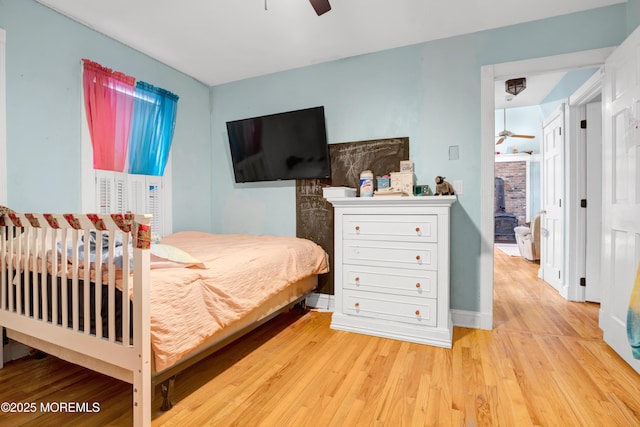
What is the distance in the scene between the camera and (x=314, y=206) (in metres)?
3.10

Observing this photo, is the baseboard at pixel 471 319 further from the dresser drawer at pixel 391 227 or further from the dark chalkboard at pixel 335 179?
the dark chalkboard at pixel 335 179

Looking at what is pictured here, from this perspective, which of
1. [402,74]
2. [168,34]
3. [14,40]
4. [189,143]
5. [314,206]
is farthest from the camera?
[189,143]

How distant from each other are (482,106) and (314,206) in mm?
1693

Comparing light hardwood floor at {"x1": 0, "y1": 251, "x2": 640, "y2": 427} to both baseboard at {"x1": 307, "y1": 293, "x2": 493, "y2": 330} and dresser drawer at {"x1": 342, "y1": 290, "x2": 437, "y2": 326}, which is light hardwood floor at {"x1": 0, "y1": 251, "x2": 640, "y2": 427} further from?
dresser drawer at {"x1": 342, "y1": 290, "x2": 437, "y2": 326}

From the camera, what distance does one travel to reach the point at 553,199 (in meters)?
3.69

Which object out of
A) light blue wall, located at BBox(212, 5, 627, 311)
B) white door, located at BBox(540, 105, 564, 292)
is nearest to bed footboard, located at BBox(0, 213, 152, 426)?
light blue wall, located at BBox(212, 5, 627, 311)

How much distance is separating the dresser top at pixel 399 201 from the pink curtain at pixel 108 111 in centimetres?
184

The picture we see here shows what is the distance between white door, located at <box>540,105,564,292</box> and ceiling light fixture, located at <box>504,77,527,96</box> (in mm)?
544

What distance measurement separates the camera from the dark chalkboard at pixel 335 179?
2.82m

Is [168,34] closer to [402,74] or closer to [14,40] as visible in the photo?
[14,40]

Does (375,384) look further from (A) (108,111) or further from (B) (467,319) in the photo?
(A) (108,111)

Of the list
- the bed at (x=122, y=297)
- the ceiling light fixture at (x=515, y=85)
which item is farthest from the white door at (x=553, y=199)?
the bed at (x=122, y=297)

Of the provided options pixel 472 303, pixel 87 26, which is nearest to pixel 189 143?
pixel 87 26

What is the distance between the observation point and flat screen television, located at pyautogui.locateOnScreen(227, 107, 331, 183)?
117 inches
